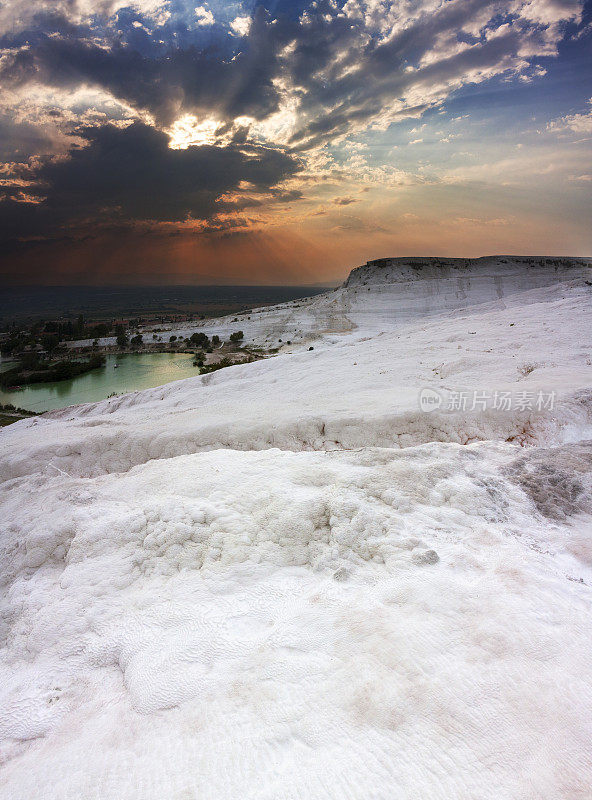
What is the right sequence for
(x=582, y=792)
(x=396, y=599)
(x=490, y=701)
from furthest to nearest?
(x=396, y=599)
(x=490, y=701)
(x=582, y=792)

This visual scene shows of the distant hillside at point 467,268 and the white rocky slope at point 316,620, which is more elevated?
the distant hillside at point 467,268

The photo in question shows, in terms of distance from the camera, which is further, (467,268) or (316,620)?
(467,268)

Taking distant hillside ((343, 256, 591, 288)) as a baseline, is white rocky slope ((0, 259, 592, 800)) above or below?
below

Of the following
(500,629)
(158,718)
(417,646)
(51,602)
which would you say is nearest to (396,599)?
(417,646)

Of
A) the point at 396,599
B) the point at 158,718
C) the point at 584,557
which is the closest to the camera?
the point at 158,718

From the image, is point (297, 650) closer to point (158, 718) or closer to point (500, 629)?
point (158, 718)

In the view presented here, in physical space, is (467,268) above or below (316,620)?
above

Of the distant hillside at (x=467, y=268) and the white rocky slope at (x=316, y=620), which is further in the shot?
the distant hillside at (x=467, y=268)

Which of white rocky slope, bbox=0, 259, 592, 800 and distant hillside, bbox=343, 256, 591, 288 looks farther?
distant hillside, bbox=343, 256, 591, 288
